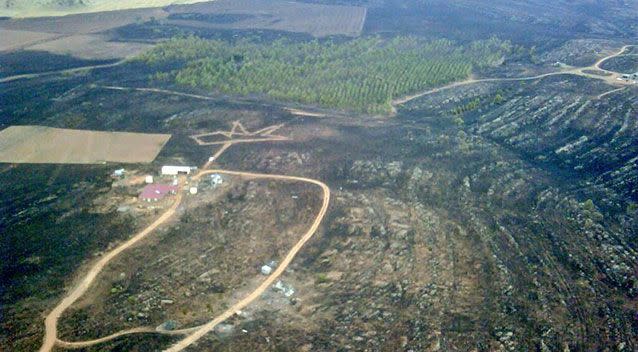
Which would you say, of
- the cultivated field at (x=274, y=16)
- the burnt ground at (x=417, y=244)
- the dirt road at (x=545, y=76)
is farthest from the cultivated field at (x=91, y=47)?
the dirt road at (x=545, y=76)

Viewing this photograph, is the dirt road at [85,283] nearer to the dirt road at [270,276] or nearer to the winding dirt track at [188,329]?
the winding dirt track at [188,329]

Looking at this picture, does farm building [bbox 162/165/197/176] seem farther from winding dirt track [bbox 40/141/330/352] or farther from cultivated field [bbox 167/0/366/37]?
cultivated field [bbox 167/0/366/37]

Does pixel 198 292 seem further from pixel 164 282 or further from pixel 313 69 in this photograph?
pixel 313 69

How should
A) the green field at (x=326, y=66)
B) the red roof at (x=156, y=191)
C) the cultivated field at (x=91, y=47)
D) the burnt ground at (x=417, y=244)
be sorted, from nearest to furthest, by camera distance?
1. the burnt ground at (x=417, y=244)
2. the red roof at (x=156, y=191)
3. the green field at (x=326, y=66)
4. the cultivated field at (x=91, y=47)

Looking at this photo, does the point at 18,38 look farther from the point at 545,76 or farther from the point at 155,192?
the point at 545,76

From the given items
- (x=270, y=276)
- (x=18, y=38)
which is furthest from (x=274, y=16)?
(x=270, y=276)

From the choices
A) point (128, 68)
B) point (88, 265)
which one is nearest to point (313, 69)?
point (128, 68)
